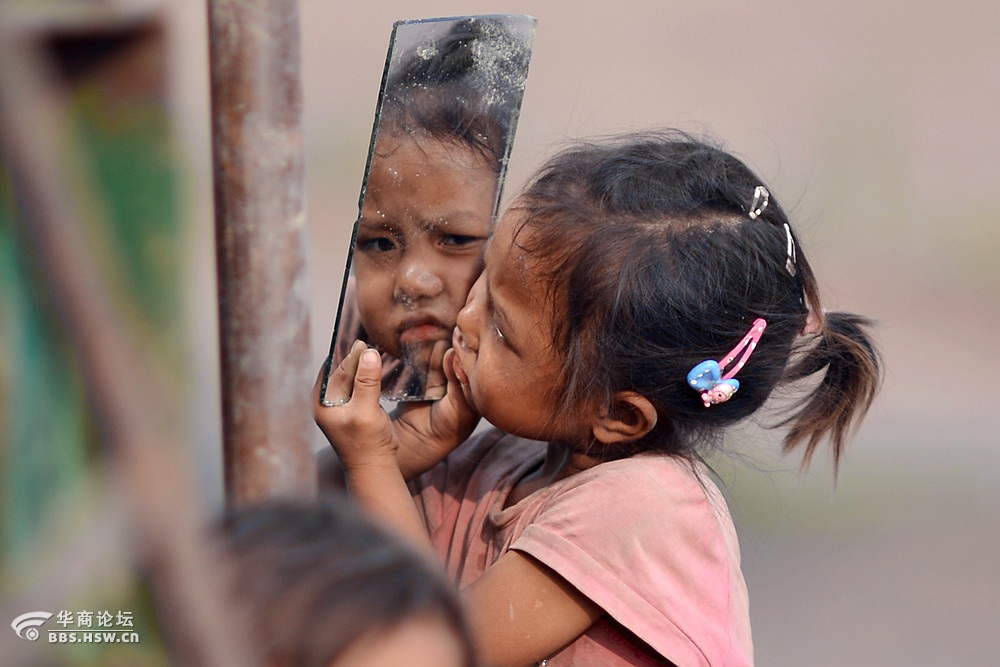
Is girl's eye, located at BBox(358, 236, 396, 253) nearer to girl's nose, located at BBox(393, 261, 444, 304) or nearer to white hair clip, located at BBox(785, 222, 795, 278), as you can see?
girl's nose, located at BBox(393, 261, 444, 304)

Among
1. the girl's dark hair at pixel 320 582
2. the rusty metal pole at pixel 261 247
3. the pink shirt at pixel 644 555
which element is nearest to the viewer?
the girl's dark hair at pixel 320 582

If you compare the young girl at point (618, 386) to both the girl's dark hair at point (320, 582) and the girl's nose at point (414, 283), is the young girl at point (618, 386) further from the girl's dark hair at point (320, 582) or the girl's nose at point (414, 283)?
the girl's dark hair at point (320, 582)

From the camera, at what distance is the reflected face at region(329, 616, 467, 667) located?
786mm

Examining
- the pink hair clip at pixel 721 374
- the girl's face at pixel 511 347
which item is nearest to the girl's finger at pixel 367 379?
the girl's face at pixel 511 347

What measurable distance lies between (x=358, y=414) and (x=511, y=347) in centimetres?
20

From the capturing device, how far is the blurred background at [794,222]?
2.58 ft

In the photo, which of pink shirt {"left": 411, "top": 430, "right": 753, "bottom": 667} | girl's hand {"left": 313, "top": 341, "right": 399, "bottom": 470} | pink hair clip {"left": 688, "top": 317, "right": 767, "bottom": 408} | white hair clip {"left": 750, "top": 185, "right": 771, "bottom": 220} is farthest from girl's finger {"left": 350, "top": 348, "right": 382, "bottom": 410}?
white hair clip {"left": 750, "top": 185, "right": 771, "bottom": 220}

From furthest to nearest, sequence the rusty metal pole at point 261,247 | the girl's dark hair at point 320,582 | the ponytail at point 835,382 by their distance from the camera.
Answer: the ponytail at point 835,382 → the rusty metal pole at point 261,247 → the girl's dark hair at point 320,582

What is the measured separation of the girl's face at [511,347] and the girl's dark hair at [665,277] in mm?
17

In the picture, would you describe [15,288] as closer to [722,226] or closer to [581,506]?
[581,506]

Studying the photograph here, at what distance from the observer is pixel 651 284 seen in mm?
1411

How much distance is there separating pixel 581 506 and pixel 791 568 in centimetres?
267

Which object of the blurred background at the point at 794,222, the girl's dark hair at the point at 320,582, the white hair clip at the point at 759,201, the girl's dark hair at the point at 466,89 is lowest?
the blurred background at the point at 794,222

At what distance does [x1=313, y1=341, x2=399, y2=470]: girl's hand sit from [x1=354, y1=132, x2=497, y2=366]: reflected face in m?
0.07
